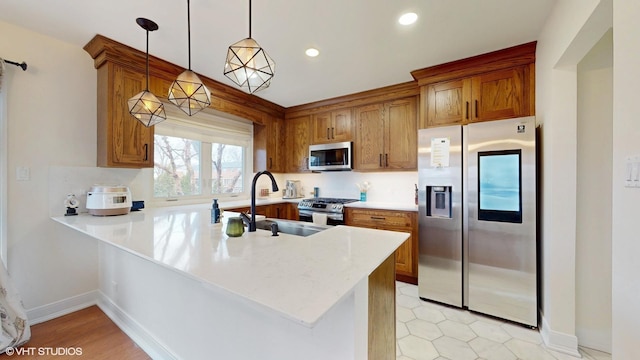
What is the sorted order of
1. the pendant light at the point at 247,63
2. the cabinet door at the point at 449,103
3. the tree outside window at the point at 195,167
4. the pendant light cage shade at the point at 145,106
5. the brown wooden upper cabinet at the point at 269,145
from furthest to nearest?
the brown wooden upper cabinet at the point at 269,145 → the tree outside window at the point at 195,167 → the cabinet door at the point at 449,103 → the pendant light cage shade at the point at 145,106 → the pendant light at the point at 247,63

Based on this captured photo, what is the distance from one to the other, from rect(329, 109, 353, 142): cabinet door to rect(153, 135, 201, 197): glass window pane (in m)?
1.92

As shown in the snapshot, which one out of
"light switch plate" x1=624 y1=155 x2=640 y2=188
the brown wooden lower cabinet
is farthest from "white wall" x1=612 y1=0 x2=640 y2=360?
the brown wooden lower cabinet

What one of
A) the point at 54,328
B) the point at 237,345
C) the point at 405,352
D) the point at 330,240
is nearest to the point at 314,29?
the point at 330,240

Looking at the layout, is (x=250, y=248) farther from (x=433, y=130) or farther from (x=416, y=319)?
(x=433, y=130)

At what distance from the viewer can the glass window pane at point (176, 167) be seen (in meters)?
2.93

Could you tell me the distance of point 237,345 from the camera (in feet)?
3.98

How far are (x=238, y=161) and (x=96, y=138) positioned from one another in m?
1.79

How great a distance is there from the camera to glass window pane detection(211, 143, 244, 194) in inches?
141

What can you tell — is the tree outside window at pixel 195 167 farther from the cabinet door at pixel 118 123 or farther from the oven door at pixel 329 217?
the oven door at pixel 329 217

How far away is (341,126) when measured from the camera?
3.70m

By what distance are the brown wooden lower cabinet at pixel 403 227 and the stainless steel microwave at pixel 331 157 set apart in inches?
32.1

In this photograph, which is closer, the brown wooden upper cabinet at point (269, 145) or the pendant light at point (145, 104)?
the pendant light at point (145, 104)

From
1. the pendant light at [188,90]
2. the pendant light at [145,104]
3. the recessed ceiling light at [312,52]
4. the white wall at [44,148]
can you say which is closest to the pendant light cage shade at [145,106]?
the pendant light at [145,104]

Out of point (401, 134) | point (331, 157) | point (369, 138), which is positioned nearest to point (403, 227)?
point (401, 134)
